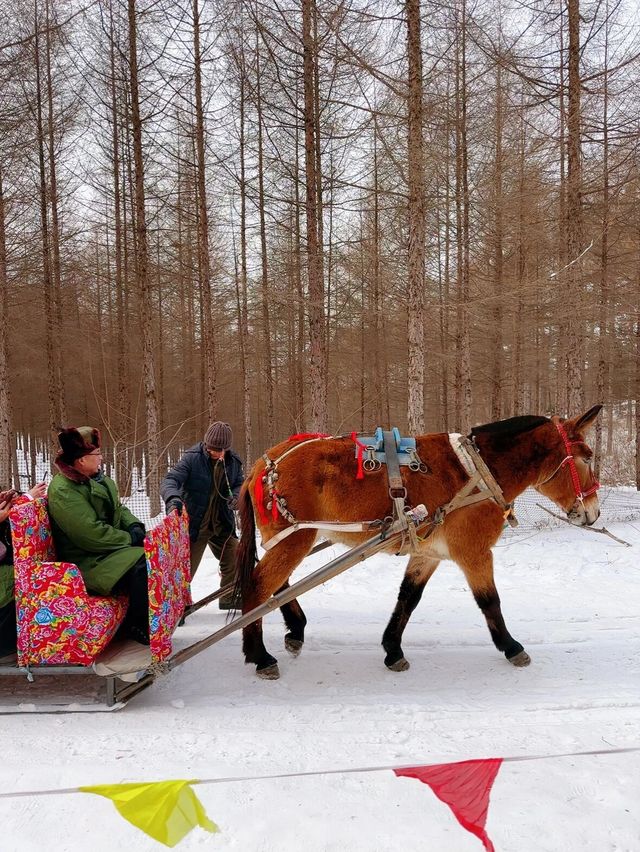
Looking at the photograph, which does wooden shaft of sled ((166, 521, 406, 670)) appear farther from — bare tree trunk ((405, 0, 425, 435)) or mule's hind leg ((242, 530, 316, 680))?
bare tree trunk ((405, 0, 425, 435))

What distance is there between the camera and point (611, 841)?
181cm

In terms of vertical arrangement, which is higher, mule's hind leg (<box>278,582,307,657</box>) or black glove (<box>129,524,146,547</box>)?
black glove (<box>129,524,146,547</box>)

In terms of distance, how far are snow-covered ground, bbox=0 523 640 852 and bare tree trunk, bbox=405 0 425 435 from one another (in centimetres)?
343

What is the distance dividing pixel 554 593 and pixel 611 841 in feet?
11.6

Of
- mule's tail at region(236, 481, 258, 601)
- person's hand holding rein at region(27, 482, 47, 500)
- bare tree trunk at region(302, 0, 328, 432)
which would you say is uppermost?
bare tree trunk at region(302, 0, 328, 432)

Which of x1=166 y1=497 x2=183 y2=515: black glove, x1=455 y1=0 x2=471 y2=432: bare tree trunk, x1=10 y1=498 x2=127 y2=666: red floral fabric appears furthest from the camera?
x1=455 y1=0 x2=471 y2=432: bare tree trunk

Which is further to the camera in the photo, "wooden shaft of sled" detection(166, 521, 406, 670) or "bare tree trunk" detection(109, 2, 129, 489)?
"bare tree trunk" detection(109, 2, 129, 489)

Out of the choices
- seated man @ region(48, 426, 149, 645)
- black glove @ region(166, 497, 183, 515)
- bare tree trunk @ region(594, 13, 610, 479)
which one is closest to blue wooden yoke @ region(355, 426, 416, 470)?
seated man @ region(48, 426, 149, 645)

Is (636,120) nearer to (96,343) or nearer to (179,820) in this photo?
(179,820)

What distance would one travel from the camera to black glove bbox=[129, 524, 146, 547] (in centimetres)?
349

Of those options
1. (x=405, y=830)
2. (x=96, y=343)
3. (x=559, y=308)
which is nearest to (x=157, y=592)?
(x=405, y=830)

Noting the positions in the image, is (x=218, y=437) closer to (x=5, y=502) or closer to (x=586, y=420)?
(x=5, y=502)

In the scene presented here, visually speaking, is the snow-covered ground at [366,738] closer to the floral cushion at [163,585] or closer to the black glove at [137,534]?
the floral cushion at [163,585]

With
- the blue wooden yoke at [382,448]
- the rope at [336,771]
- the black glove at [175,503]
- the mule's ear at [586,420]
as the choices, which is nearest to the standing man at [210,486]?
the black glove at [175,503]
